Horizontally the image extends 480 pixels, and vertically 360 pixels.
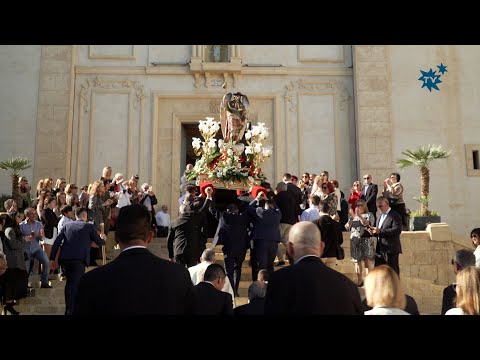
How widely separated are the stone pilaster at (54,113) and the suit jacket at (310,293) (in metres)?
16.4

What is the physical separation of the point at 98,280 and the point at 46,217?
7.78 metres

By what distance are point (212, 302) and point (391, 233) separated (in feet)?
15.9

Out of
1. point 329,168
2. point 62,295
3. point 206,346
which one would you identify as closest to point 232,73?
point 329,168

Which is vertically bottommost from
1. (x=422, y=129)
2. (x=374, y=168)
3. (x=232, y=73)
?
(x=374, y=168)

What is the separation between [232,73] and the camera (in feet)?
63.5

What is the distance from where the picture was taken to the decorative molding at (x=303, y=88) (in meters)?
19.4

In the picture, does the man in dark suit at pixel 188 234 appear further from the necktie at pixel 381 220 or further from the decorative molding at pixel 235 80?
the decorative molding at pixel 235 80

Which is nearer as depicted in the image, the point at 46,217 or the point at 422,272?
the point at 46,217

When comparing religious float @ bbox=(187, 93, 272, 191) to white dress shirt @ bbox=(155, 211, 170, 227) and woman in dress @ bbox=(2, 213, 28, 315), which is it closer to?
white dress shirt @ bbox=(155, 211, 170, 227)

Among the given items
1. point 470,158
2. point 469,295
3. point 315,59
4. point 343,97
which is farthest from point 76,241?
point 470,158

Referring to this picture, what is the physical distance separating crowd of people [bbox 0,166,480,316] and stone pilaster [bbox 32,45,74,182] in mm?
3757

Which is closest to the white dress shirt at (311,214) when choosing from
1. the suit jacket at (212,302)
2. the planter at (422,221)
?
the planter at (422,221)

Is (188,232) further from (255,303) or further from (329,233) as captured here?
(255,303)
